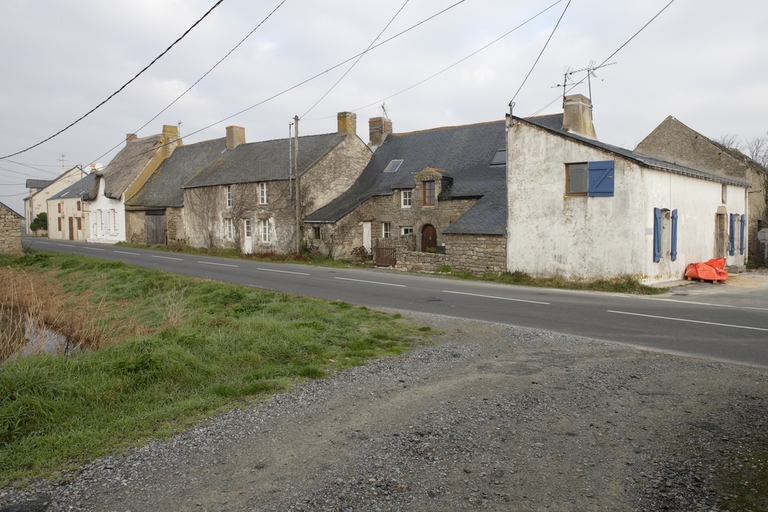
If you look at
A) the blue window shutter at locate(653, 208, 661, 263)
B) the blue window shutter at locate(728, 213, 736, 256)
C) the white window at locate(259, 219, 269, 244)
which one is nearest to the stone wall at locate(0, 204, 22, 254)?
the white window at locate(259, 219, 269, 244)

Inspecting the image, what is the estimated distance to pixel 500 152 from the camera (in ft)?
88.5

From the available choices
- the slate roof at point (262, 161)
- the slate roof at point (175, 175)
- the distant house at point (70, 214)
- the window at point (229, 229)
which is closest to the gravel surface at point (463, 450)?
the slate roof at point (262, 161)

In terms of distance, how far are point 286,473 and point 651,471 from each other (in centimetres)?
293

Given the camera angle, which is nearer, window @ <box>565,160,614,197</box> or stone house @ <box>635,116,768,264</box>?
window @ <box>565,160,614,197</box>

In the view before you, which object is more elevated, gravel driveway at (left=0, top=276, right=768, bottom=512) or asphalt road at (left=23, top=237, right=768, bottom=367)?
asphalt road at (left=23, top=237, right=768, bottom=367)

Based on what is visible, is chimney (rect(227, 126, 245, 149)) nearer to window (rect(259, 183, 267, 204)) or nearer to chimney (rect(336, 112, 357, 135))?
window (rect(259, 183, 267, 204))

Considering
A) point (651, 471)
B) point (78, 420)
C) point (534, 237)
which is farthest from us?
point (534, 237)

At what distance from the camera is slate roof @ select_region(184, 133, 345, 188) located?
3203cm

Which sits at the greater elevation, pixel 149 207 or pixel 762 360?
pixel 149 207

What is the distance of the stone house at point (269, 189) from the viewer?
3105cm

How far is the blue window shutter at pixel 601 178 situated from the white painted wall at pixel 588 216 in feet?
0.60

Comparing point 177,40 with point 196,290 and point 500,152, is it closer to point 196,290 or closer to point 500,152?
point 196,290

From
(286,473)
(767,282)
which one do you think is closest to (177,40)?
(286,473)

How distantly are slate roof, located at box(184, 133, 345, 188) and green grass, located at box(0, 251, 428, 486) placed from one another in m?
19.9
